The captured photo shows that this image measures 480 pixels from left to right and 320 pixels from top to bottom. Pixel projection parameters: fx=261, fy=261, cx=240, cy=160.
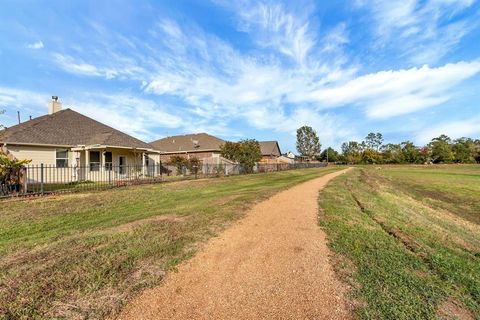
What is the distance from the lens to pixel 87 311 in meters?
2.95

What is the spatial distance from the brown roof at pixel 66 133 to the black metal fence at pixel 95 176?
1.95m

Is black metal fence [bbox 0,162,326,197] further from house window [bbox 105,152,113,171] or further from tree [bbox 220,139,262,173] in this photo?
tree [bbox 220,139,262,173]

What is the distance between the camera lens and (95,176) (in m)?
19.8

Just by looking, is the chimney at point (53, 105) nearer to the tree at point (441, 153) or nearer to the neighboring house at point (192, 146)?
the neighboring house at point (192, 146)

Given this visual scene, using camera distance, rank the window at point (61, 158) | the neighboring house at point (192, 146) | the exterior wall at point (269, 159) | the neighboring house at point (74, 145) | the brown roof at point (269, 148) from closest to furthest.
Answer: the neighboring house at point (74, 145) < the window at point (61, 158) < the neighboring house at point (192, 146) < the exterior wall at point (269, 159) < the brown roof at point (269, 148)

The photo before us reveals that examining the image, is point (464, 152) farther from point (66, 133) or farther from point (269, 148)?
point (66, 133)

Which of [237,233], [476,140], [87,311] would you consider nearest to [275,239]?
[237,233]

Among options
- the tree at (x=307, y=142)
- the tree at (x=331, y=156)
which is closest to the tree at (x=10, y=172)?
the tree at (x=307, y=142)

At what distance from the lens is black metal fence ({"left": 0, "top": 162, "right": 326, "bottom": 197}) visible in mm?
11623

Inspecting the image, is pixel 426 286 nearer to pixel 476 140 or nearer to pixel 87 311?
pixel 87 311

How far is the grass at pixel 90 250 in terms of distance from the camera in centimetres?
316

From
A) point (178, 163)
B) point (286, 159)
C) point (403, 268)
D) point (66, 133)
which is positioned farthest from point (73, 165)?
point (286, 159)

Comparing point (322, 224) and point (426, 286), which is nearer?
point (426, 286)

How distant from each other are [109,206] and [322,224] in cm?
741
